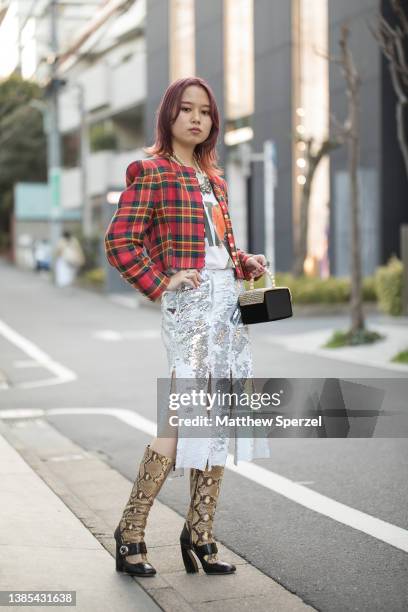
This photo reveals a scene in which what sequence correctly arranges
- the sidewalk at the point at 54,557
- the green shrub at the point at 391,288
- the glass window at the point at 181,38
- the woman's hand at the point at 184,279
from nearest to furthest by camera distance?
1. the sidewalk at the point at 54,557
2. the woman's hand at the point at 184,279
3. the green shrub at the point at 391,288
4. the glass window at the point at 181,38

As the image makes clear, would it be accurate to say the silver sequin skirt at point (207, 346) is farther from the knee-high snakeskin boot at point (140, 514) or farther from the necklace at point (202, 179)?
the necklace at point (202, 179)

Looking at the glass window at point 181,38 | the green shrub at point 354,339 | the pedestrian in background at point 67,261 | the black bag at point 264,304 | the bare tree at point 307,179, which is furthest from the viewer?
the glass window at point 181,38

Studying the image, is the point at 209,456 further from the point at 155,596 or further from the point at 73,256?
the point at 73,256

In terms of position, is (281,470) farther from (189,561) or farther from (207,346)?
(207,346)

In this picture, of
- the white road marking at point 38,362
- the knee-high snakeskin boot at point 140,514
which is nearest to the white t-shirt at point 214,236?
the knee-high snakeskin boot at point 140,514

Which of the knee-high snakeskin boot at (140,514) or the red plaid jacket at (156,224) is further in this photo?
the knee-high snakeskin boot at (140,514)

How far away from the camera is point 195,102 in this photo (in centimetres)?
429

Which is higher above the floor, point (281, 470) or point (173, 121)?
point (173, 121)

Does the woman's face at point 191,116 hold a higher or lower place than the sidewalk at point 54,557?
higher

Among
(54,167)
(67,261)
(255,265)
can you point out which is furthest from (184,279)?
(54,167)

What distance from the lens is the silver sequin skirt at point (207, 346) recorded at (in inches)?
165

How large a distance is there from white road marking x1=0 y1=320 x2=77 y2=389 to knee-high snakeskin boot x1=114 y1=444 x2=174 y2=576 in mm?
7472

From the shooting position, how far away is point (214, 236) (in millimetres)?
4277

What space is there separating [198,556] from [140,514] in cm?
33
